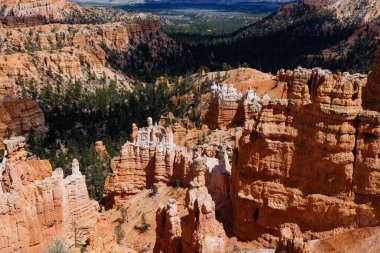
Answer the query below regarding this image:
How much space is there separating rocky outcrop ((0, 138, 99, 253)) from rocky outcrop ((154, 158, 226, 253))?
141 inches

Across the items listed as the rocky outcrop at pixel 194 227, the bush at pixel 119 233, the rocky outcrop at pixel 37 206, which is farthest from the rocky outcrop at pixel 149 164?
the rocky outcrop at pixel 37 206

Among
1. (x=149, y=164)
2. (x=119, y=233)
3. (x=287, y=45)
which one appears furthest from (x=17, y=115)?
(x=287, y=45)

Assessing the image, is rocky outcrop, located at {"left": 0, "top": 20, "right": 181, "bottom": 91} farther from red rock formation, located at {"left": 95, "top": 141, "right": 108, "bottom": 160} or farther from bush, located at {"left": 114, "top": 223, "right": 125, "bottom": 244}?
bush, located at {"left": 114, "top": 223, "right": 125, "bottom": 244}

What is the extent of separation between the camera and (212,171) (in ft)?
89.2

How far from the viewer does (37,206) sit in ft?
65.5

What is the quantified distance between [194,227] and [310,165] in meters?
5.98

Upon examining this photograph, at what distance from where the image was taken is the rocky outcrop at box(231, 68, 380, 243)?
1984 centimetres

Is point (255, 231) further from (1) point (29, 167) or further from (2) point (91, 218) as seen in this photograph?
(1) point (29, 167)

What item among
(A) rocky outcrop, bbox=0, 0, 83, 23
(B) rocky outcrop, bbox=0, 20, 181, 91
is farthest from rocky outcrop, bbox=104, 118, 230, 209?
(A) rocky outcrop, bbox=0, 0, 83, 23

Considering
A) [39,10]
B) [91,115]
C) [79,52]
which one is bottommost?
[91,115]

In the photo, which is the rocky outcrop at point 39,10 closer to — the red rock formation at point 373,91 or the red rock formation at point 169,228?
the red rock formation at point 373,91

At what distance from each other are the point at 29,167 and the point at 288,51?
11576 cm

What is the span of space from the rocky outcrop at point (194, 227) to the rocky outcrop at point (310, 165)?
308 centimetres

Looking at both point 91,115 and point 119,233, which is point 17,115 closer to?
point 91,115
